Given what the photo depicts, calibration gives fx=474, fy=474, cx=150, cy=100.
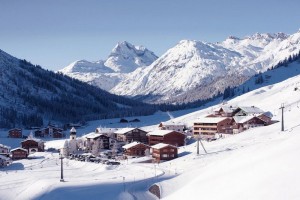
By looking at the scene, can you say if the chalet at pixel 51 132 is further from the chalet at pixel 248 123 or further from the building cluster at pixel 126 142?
the chalet at pixel 248 123

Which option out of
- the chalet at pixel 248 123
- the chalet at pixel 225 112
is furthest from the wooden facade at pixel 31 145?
the chalet at pixel 248 123

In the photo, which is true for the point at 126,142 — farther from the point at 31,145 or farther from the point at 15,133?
the point at 15,133

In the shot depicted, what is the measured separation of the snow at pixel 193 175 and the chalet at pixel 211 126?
12.1 metres

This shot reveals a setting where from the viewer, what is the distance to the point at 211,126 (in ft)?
393

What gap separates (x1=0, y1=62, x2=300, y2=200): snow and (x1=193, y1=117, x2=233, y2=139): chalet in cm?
1209

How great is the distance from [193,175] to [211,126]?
208 feet

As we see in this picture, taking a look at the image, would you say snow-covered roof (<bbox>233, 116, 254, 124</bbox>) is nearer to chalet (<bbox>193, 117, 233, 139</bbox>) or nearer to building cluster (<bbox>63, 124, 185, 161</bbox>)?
chalet (<bbox>193, 117, 233, 139</bbox>)

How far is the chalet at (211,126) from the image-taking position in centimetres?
11772

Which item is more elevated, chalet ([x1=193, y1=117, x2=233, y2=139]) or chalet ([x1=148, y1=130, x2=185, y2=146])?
chalet ([x1=193, y1=117, x2=233, y2=139])

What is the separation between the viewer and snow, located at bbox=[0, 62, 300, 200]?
35.7 m

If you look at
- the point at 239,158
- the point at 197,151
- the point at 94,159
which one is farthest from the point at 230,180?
the point at 94,159

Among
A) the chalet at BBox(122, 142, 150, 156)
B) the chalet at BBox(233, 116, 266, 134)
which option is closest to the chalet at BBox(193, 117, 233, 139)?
Answer: the chalet at BBox(233, 116, 266, 134)

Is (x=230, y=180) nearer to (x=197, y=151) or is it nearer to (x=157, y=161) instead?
(x=197, y=151)

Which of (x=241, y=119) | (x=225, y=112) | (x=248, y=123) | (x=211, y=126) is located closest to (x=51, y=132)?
(x=225, y=112)
